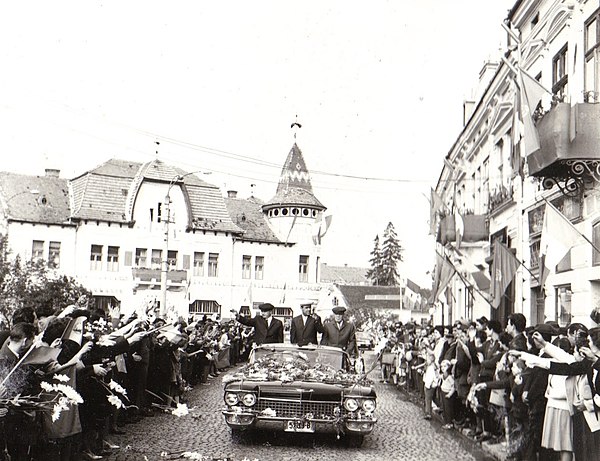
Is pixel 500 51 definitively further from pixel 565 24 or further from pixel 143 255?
pixel 143 255

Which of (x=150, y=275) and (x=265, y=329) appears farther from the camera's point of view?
(x=150, y=275)

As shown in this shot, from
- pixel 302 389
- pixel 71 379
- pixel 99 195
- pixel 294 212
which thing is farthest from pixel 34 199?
pixel 71 379

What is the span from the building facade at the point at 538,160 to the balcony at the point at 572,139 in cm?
2

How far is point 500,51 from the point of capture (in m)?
27.4

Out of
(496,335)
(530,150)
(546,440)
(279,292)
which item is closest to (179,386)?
Answer: (496,335)

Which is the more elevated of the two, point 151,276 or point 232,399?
point 151,276

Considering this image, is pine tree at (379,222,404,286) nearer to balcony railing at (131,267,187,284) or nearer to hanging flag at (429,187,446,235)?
balcony railing at (131,267,187,284)

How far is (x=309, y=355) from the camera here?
13.4 meters

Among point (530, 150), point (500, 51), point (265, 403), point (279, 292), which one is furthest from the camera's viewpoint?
point (279, 292)

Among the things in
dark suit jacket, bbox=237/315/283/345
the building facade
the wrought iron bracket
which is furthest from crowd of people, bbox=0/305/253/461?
the wrought iron bracket

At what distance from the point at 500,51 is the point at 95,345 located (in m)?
21.5

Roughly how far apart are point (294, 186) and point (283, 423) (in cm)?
5384

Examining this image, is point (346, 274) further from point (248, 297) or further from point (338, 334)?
point (338, 334)

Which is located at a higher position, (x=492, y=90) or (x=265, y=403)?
(x=492, y=90)
